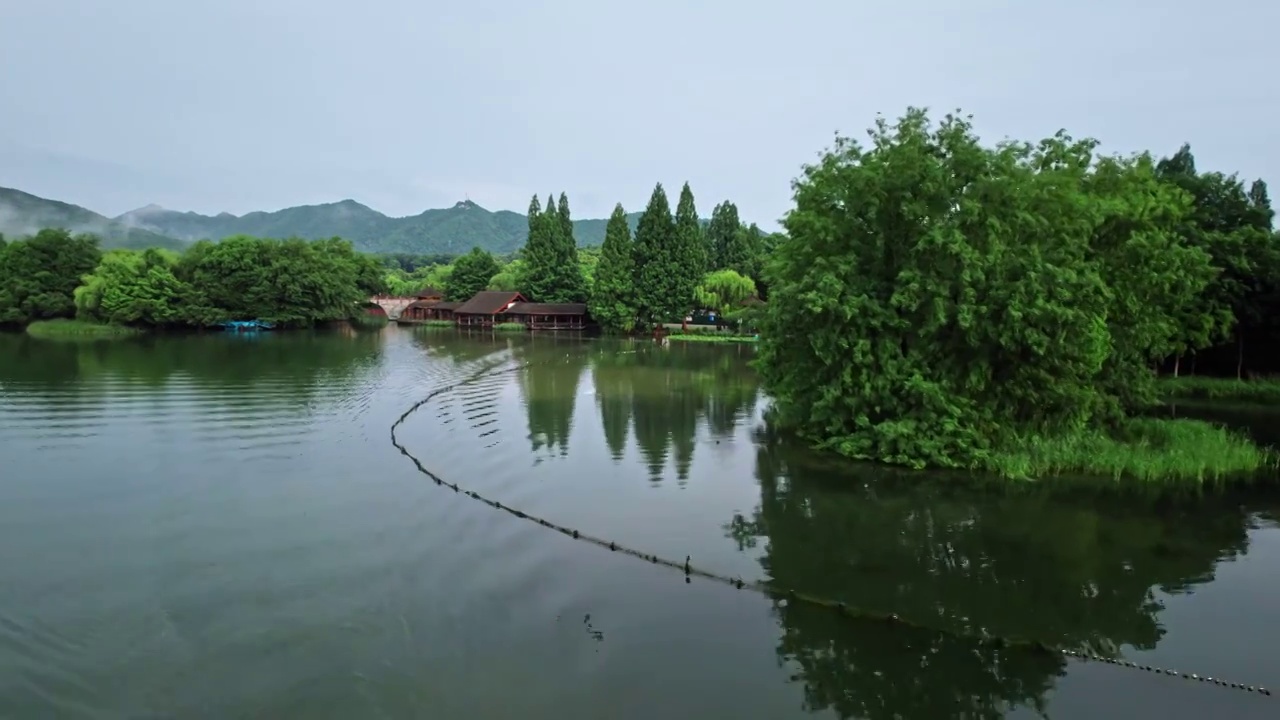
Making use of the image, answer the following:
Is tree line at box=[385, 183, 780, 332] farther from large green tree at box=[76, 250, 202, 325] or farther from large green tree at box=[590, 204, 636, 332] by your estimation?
large green tree at box=[76, 250, 202, 325]

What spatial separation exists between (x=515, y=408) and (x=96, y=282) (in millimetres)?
56492

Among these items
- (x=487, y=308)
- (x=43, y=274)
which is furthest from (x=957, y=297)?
(x=43, y=274)

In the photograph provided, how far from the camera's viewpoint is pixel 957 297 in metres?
17.3

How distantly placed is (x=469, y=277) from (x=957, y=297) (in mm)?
75722

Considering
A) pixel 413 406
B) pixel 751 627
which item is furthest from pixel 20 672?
pixel 413 406

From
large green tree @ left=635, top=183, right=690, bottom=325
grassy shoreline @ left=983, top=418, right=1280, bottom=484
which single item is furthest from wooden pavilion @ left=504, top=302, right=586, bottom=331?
grassy shoreline @ left=983, top=418, right=1280, bottom=484

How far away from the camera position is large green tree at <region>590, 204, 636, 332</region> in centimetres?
6412

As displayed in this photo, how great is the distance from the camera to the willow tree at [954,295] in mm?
17078

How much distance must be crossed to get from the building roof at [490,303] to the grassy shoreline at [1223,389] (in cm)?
5659

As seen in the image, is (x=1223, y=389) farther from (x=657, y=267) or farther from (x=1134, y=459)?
(x=657, y=267)

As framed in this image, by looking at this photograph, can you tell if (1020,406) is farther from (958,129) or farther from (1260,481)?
(958,129)

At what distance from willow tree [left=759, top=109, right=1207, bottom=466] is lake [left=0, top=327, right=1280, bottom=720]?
180 cm

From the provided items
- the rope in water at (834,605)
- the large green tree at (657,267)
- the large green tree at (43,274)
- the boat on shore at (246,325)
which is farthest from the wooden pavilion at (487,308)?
the rope in water at (834,605)

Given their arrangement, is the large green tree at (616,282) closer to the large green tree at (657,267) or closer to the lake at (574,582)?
the large green tree at (657,267)
